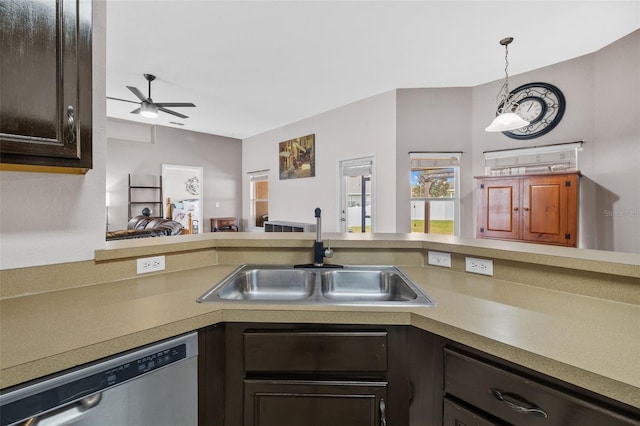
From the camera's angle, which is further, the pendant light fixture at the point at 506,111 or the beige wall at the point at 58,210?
the pendant light fixture at the point at 506,111

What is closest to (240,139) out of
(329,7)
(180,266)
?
(329,7)

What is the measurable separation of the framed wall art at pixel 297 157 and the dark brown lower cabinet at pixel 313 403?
4.73m

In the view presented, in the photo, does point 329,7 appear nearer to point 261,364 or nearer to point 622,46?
point 261,364

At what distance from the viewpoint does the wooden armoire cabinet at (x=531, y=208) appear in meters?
2.82

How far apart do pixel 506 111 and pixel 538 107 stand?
361mm

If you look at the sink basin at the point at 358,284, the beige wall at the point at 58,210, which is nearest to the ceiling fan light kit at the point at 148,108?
the beige wall at the point at 58,210

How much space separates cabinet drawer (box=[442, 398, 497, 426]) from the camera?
0.75m

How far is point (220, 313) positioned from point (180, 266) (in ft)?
2.20

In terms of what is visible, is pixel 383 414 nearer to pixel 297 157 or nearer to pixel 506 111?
pixel 506 111

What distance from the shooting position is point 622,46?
290 cm

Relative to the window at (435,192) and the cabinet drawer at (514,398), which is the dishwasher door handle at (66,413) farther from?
the window at (435,192)

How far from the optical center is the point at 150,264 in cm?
134

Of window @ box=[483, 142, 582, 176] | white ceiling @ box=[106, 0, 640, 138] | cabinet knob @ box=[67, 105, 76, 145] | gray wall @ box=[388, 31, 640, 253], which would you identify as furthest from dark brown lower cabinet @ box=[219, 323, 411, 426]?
window @ box=[483, 142, 582, 176]

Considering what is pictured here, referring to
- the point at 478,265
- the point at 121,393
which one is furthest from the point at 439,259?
the point at 121,393
